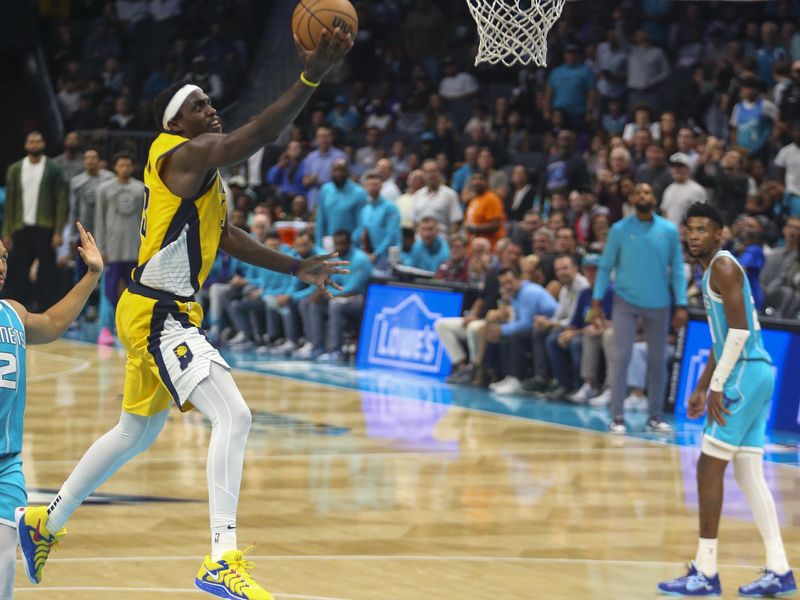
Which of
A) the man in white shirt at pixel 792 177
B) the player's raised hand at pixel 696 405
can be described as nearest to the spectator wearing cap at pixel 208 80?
the man in white shirt at pixel 792 177

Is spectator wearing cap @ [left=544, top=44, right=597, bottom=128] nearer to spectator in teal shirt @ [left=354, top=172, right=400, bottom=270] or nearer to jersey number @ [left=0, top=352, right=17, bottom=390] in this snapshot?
spectator in teal shirt @ [left=354, top=172, right=400, bottom=270]

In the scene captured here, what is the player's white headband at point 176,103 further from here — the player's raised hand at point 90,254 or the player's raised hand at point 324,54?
the player's raised hand at point 324,54

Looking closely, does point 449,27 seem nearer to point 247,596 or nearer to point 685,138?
point 685,138

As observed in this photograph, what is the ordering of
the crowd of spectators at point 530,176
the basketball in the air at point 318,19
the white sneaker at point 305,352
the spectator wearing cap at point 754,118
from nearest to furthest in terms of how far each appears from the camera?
the basketball in the air at point 318,19 < the crowd of spectators at point 530,176 < the spectator wearing cap at point 754,118 < the white sneaker at point 305,352

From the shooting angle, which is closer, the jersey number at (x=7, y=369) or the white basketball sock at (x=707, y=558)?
the jersey number at (x=7, y=369)

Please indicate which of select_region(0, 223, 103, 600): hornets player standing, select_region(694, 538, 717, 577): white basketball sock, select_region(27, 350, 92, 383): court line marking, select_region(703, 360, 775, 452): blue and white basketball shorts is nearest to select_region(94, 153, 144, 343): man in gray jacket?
select_region(27, 350, 92, 383): court line marking

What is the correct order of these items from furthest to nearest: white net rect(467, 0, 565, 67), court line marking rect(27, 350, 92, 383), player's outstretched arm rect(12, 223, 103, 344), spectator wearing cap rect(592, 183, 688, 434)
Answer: court line marking rect(27, 350, 92, 383) < spectator wearing cap rect(592, 183, 688, 434) < white net rect(467, 0, 565, 67) < player's outstretched arm rect(12, 223, 103, 344)

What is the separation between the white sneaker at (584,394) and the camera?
13.4 metres

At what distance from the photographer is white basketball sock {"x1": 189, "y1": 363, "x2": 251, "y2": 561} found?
19.3 ft

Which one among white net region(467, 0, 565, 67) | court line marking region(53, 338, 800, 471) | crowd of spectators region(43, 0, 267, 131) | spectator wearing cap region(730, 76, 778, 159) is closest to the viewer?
white net region(467, 0, 565, 67)

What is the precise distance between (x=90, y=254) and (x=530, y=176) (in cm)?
1246

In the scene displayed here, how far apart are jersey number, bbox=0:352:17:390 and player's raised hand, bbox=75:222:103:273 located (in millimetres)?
604

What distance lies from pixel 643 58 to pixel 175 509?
1141 cm

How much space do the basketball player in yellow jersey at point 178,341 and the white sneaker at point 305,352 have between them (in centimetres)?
1027
